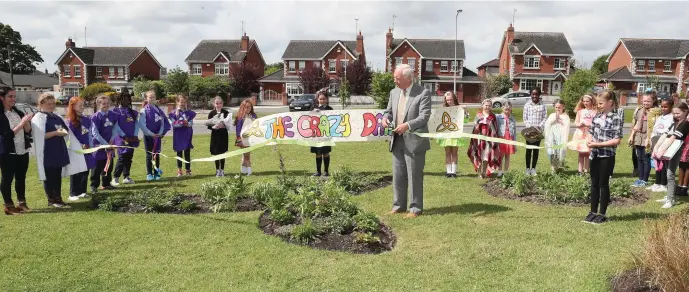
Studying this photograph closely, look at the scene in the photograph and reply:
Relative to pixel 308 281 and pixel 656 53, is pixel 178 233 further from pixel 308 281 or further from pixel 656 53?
pixel 656 53

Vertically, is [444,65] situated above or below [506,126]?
above

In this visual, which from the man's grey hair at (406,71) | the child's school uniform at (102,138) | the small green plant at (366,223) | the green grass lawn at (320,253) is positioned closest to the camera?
the green grass lawn at (320,253)

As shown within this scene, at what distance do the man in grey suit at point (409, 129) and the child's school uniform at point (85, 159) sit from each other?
615 centimetres

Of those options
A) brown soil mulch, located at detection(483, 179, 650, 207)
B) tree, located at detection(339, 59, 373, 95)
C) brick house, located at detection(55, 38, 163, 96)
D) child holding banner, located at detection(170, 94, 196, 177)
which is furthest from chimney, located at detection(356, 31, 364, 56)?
brown soil mulch, located at detection(483, 179, 650, 207)

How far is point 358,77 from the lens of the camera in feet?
202

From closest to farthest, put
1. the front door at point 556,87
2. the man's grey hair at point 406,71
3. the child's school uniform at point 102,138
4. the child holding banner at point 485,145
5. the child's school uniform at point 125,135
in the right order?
the man's grey hair at point 406,71
the child's school uniform at point 102,138
the child's school uniform at point 125,135
the child holding banner at point 485,145
the front door at point 556,87

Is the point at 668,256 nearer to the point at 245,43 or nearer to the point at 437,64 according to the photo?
the point at 437,64

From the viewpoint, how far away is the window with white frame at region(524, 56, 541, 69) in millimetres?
66162

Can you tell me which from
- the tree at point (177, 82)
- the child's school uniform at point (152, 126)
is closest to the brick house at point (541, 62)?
the tree at point (177, 82)

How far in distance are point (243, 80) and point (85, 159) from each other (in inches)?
2179

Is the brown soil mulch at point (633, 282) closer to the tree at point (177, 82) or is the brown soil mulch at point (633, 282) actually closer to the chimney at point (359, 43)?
the tree at point (177, 82)

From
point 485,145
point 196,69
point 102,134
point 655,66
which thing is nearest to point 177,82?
point 196,69

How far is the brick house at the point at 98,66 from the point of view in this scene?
7156cm

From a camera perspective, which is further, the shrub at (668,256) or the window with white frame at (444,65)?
the window with white frame at (444,65)
